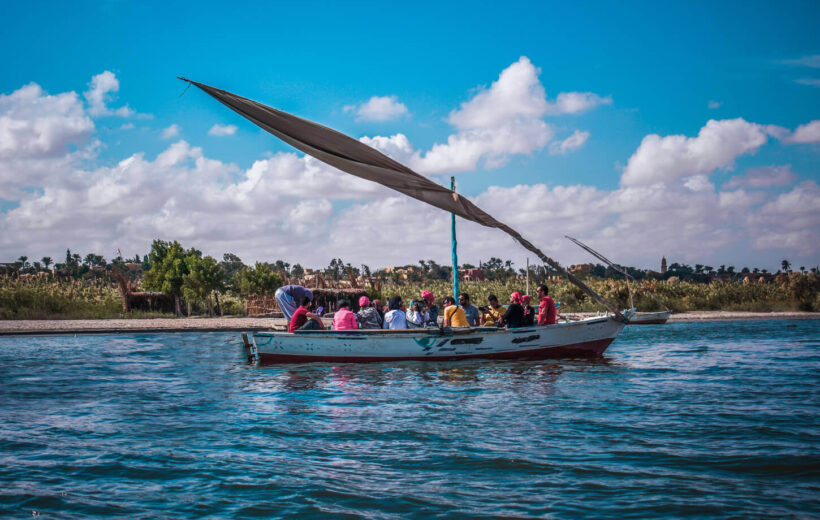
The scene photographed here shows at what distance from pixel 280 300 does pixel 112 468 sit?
1115 cm

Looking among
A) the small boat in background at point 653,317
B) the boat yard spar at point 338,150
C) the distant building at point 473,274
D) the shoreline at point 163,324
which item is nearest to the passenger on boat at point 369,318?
the boat yard spar at point 338,150

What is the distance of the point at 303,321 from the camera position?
1798cm

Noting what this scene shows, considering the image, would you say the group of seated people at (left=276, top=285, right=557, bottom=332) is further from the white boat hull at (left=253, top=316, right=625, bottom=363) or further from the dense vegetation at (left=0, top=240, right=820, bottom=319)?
the dense vegetation at (left=0, top=240, right=820, bottom=319)

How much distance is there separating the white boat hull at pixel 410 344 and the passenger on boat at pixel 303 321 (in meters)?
0.46

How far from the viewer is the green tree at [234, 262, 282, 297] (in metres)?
49.8

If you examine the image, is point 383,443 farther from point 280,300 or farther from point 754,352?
point 754,352

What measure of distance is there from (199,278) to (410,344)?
3204cm

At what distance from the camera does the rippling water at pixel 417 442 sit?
21.2 ft

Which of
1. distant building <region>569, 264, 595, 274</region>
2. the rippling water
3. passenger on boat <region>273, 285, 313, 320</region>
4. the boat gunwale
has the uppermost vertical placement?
distant building <region>569, 264, 595, 274</region>

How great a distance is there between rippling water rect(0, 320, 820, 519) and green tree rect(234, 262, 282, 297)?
32349 millimetres

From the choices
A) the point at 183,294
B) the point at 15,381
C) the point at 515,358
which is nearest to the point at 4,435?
the point at 15,381

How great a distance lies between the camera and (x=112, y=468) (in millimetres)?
7852

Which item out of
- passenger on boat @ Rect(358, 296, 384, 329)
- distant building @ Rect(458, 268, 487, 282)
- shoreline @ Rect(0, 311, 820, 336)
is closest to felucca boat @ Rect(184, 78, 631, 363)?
passenger on boat @ Rect(358, 296, 384, 329)

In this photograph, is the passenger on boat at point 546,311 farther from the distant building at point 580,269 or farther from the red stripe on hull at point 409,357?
the distant building at point 580,269
